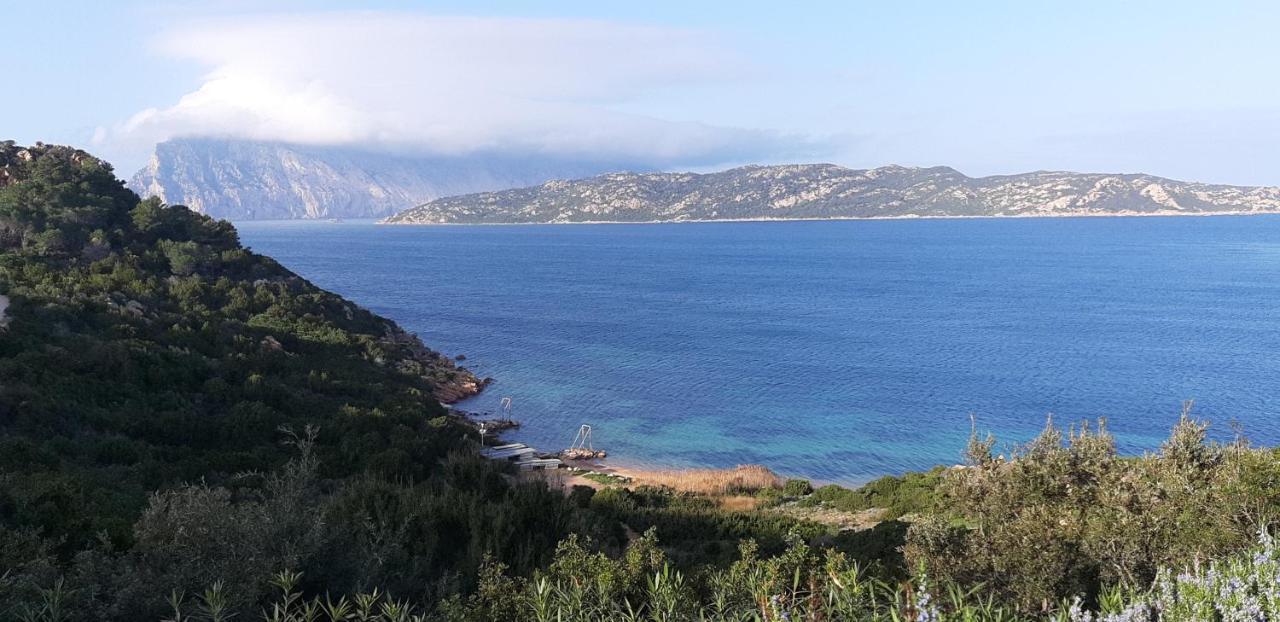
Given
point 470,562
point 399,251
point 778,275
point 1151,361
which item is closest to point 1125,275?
point 778,275

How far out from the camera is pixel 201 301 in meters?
43.7

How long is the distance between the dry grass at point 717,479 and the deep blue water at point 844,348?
2.59 metres

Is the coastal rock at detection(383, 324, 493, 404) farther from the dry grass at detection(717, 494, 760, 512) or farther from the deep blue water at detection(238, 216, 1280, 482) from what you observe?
the dry grass at detection(717, 494, 760, 512)

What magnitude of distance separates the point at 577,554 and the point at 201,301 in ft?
146

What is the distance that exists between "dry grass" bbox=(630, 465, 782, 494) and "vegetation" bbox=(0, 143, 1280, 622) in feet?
0.64

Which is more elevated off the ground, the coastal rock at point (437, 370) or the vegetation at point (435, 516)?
the vegetation at point (435, 516)

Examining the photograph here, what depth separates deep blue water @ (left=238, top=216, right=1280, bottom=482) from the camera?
131 feet

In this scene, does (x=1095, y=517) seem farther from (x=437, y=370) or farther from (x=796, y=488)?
(x=437, y=370)

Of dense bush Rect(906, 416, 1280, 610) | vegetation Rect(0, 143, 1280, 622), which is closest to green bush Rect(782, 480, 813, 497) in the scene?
vegetation Rect(0, 143, 1280, 622)

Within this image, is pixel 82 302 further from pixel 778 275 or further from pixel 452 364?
pixel 778 275

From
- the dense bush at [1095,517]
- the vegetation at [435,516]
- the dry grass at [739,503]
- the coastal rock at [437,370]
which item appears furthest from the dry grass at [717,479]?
the dense bush at [1095,517]

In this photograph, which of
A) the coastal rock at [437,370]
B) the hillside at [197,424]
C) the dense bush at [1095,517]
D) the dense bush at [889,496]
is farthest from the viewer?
the coastal rock at [437,370]

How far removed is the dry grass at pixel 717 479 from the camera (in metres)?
29.5

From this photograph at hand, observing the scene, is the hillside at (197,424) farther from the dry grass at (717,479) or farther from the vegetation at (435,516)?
the dry grass at (717,479)
